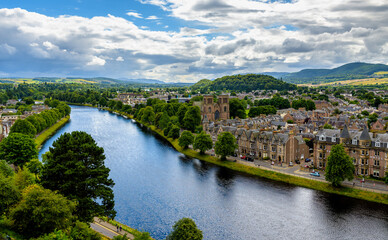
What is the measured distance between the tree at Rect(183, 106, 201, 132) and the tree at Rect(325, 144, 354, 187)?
6497 centimetres

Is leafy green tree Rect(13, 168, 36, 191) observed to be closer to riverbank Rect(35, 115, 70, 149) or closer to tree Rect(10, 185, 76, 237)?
tree Rect(10, 185, 76, 237)

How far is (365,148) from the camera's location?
59.3 meters

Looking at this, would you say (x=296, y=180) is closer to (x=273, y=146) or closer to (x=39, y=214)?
(x=273, y=146)

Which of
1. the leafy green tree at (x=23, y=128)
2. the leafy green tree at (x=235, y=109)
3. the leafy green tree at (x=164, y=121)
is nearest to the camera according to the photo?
the leafy green tree at (x=23, y=128)

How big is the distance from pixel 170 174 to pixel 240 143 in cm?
2288

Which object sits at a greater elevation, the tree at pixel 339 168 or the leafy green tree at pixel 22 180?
the leafy green tree at pixel 22 180

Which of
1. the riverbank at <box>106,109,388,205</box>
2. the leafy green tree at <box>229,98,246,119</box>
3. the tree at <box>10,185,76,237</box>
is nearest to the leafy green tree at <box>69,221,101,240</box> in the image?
the tree at <box>10,185,76,237</box>

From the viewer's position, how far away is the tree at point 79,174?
35.1 metres

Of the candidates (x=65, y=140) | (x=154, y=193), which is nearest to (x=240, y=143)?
(x=154, y=193)

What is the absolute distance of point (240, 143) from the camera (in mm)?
81500

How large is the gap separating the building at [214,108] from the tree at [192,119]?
891 cm

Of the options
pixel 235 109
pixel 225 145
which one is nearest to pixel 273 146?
pixel 225 145

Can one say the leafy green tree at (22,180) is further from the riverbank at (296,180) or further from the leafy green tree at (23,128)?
the leafy green tree at (23,128)

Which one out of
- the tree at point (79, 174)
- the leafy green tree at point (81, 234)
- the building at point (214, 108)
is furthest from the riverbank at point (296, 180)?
the building at point (214, 108)
